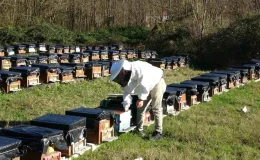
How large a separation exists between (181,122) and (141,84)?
72.0 inches

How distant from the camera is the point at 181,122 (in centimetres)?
760

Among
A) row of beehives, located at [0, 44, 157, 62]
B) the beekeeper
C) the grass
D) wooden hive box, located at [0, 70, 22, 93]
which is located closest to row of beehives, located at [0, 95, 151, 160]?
the grass

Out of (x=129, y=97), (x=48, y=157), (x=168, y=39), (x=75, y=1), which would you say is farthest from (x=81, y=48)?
(x=48, y=157)

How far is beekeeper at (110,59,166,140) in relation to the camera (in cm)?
600

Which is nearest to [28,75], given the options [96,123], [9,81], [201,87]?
[9,81]

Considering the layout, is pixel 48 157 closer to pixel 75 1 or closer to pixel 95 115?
pixel 95 115

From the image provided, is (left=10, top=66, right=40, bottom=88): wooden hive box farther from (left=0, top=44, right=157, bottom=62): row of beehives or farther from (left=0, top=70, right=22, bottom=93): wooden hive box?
(left=0, top=44, right=157, bottom=62): row of beehives

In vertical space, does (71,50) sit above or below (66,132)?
above

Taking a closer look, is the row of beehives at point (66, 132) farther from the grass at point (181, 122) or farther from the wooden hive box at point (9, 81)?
the wooden hive box at point (9, 81)

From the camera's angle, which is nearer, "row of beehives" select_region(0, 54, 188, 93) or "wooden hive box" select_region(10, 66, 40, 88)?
"row of beehives" select_region(0, 54, 188, 93)

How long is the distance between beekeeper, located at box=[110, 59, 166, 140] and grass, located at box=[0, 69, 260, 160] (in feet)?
1.19

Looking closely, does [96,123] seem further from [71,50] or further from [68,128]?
[71,50]

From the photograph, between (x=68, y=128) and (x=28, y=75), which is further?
(x=28, y=75)

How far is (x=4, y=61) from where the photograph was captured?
40.5 feet
